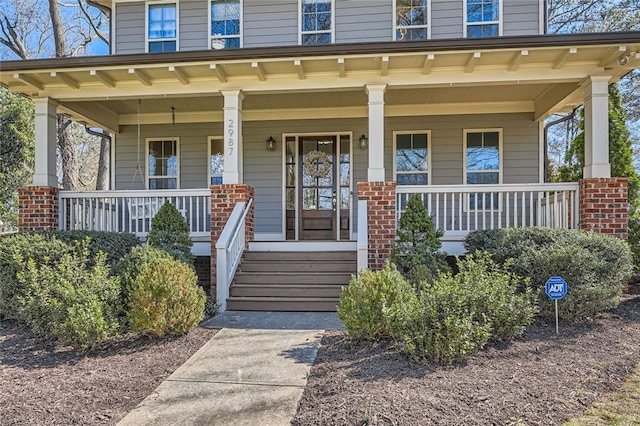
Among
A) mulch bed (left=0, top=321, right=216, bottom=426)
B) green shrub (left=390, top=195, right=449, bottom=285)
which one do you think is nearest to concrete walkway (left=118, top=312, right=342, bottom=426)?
mulch bed (left=0, top=321, right=216, bottom=426)

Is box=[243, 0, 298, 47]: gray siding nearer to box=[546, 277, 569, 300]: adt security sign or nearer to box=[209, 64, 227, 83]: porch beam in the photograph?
box=[209, 64, 227, 83]: porch beam

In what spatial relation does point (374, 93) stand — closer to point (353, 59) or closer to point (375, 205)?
point (353, 59)

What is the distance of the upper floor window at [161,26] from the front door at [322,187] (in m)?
3.32

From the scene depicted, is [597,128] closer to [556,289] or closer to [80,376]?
[556,289]

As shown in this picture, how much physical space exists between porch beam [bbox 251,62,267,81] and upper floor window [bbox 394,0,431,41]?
3.18 m

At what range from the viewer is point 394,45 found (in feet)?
19.4

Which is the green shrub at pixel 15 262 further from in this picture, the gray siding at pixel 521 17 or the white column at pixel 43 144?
the gray siding at pixel 521 17

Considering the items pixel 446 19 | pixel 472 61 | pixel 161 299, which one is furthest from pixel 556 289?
pixel 446 19

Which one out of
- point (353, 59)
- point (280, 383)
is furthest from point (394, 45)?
point (280, 383)

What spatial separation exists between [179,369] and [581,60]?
673 centimetres

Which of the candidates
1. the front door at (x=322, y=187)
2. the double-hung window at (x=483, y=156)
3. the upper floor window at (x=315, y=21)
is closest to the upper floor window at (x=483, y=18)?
the double-hung window at (x=483, y=156)

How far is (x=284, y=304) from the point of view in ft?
19.5

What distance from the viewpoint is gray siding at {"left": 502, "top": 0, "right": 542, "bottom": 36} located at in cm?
812

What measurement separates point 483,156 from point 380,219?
3543 mm
